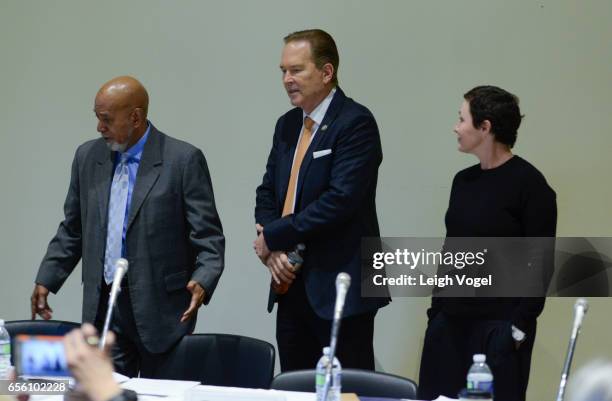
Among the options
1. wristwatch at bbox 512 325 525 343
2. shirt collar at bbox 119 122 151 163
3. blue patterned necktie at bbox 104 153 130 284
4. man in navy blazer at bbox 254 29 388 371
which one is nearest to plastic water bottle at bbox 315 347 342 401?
man in navy blazer at bbox 254 29 388 371

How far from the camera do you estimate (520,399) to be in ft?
12.8

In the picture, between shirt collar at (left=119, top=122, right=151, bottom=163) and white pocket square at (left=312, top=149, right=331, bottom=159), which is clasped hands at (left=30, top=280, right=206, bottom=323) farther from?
white pocket square at (left=312, top=149, right=331, bottom=159)

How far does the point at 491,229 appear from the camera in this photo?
390 cm

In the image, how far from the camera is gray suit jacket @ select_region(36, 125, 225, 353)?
3902mm

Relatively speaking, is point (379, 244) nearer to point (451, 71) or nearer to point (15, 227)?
point (451, 71)

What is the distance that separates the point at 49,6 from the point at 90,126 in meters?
0.70

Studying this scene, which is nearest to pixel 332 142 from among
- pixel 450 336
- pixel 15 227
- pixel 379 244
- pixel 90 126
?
pixel 379 244

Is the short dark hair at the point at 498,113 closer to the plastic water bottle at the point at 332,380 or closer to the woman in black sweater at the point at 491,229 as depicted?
the woman in black sweater at the point at 491,229

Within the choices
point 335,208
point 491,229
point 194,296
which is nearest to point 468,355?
point 491,229

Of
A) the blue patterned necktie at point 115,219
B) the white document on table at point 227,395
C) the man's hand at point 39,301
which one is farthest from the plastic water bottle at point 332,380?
the man's hand at point 39,301

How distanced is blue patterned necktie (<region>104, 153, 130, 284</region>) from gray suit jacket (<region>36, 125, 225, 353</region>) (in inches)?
0.9

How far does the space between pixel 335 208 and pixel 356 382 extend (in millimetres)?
799

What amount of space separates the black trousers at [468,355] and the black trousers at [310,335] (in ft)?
0.85

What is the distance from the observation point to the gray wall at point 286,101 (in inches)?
194
